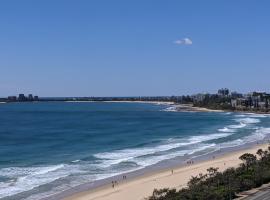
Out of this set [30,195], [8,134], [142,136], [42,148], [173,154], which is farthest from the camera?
[8,134]

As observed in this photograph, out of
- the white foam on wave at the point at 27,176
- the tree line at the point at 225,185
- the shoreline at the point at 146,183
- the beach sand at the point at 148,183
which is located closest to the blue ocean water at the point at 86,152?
the white foam on wave at the point at 27,176

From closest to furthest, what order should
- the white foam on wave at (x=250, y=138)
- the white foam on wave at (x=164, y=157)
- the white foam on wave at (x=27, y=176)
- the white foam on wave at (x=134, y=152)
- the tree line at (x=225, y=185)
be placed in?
the tree line at (x=225, y=185)
the white foam on wave at (x=27, y=176)
the white foam on wave at (x=164, y=157)
the white foam on wave at (x=134, y=152)
the white foam on wave at (x=250, y=138)

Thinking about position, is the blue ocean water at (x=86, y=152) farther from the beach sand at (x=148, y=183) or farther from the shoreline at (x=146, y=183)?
the beach sand at (x=148, y=183)

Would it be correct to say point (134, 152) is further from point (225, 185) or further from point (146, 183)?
point (225, 185)

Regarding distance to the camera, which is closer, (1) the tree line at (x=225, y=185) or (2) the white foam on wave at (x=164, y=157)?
(1) the tree line at (x=225, y=185)

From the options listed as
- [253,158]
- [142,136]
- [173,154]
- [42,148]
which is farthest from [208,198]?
[142,136]

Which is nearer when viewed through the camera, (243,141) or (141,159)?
(141,159)

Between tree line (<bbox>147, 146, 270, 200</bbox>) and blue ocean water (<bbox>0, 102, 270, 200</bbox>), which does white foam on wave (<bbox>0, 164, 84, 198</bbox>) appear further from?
tree line (<bbox>147, 146, 270, 200</bbox>)

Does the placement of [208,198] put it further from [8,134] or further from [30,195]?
[8,134]

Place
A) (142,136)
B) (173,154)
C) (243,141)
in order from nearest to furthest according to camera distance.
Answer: (173,154) < (243,141) < (142,136)
